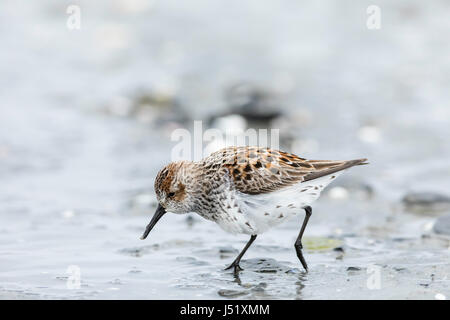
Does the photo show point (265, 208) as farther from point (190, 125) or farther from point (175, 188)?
point (190, 125)

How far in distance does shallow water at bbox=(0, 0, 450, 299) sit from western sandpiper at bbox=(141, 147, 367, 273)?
19.3 inches

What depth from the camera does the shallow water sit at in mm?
6578

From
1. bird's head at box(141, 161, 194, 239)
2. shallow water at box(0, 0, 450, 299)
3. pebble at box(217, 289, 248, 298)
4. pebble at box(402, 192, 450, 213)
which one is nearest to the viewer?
pebble at box(217, 289, 248, 298)

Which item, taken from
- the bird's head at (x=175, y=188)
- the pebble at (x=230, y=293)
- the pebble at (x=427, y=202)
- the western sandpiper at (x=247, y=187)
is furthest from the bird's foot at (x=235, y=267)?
the pebble at (x=427, y=202)

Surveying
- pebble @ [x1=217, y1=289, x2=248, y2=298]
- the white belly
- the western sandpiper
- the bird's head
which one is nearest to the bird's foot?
the western sandpiper

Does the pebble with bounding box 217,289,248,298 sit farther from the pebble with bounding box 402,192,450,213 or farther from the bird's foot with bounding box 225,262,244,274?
the pebble with bounding box 402,192,450,213

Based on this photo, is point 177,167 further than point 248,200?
Yes

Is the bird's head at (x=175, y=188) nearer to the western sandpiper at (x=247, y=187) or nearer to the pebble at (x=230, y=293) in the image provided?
the western sandpiper at (x=247, y=187)

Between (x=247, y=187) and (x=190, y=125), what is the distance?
6014 millimetres

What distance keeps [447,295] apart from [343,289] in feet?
2.74

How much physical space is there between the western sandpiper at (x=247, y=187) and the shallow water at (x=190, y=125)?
0.49 meters
